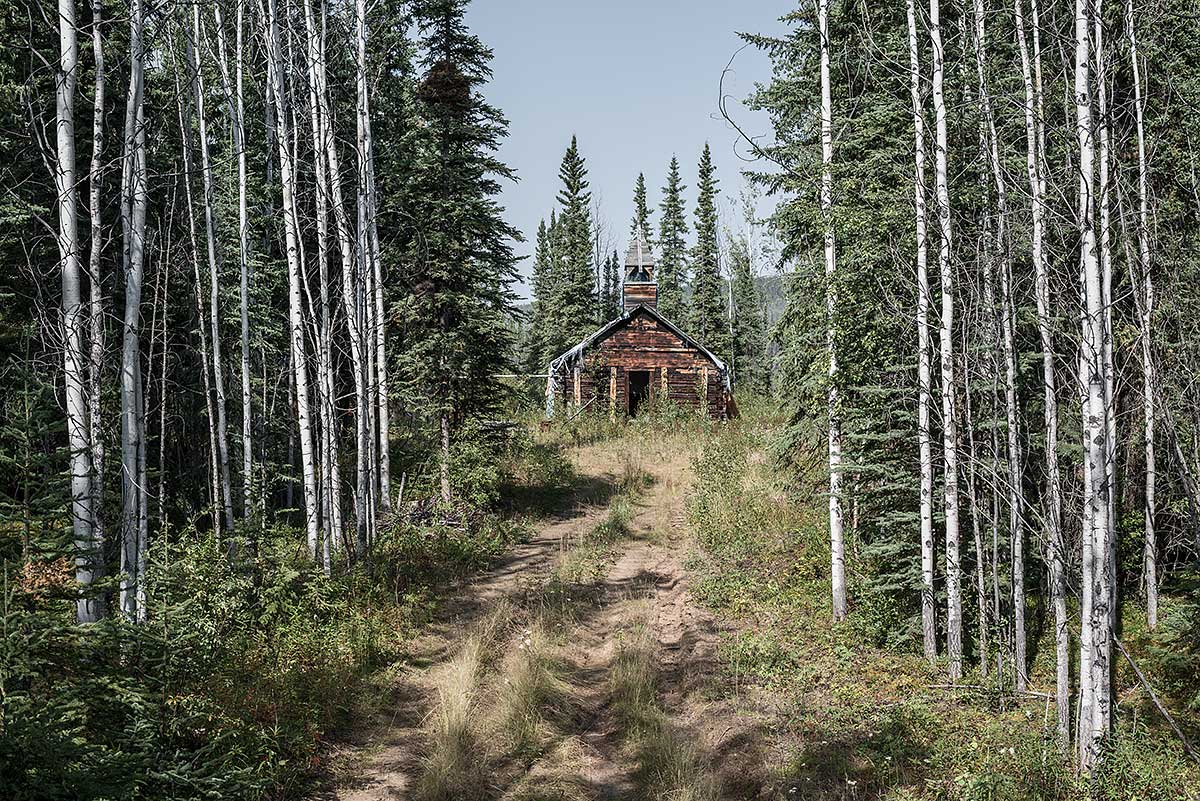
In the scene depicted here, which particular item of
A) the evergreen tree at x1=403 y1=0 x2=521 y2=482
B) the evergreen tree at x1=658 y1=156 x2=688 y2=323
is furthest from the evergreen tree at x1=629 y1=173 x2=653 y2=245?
the evergreen tree at x1=403 y1=0 x2=521 y2=482

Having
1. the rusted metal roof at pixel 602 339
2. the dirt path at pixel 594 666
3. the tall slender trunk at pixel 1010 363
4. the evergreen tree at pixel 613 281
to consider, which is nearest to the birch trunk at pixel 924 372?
the tall slender trunk at pixel 1010 363

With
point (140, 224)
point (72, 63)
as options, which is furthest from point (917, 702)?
point (72, 63)

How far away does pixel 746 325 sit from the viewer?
5475 centimetres

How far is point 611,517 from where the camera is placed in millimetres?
16547

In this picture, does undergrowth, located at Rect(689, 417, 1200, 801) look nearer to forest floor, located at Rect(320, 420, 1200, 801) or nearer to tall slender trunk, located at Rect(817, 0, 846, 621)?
forest floor, located at Rect(320, 420, 1200, 801)

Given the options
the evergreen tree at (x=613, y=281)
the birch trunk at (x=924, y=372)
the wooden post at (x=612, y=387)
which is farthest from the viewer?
the evergreen tree at (x=613, y=281)

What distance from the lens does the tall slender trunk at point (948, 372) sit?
8016mm

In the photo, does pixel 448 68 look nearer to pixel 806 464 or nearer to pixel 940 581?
pixel 806 464

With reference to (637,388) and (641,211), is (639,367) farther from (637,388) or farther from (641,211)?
(641,211)

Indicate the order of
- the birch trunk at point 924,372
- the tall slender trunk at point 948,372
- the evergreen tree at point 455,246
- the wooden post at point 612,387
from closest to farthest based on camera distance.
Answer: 1. the tall slender trunk at point 948,372
2. the birch trunk at point 924,372
3. the evergreen tree at point 455,246
4. the wooden post at point 612,387

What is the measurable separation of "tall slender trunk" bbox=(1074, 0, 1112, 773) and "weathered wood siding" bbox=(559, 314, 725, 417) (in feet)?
81.2

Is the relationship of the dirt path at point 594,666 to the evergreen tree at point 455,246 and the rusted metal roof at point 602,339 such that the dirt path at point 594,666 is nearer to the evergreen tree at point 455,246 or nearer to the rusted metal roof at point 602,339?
the evergreen tree at point 455,246

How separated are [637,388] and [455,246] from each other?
56.5 ft

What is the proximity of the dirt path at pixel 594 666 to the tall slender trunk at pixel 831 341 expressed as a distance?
6.52 feet
